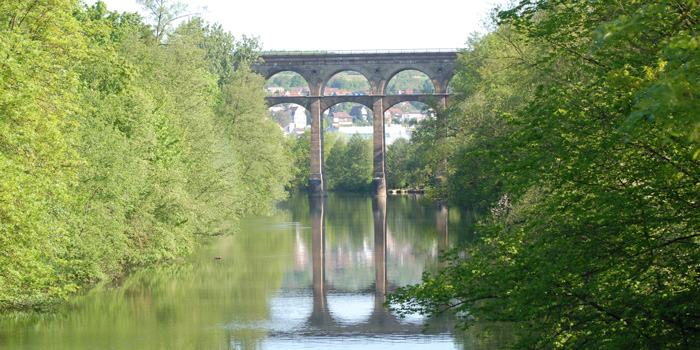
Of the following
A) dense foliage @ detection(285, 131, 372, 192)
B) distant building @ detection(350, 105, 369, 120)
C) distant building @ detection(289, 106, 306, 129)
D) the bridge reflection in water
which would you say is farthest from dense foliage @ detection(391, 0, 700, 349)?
distant building @ detection(350, 105, 369, 120)

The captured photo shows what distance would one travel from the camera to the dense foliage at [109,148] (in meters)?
13.4

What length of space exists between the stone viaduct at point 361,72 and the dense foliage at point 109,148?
59.3 feet

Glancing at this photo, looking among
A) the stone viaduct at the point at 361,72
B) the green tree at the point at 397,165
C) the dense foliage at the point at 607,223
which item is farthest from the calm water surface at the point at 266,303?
the green tree at the point at 397,165

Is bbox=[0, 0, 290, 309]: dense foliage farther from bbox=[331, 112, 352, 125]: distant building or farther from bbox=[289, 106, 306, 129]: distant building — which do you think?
bbox=[289, 106, 306, 129]: distant building

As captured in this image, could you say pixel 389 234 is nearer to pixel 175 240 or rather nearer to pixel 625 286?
pixel 175 240

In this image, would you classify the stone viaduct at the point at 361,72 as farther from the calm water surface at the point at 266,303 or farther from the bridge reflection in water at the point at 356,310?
the bridge reflection in water at the point at 356,310

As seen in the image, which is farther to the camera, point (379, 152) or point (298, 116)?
Answer: point (298, 116)

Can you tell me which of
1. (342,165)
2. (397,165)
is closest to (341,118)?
(342,165)

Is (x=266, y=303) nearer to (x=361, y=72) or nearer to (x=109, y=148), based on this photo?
(x=109, y=148)

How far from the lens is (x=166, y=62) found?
3070 cm

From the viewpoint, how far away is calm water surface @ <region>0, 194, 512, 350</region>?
56.8 ft

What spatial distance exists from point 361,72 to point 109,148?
4506cm

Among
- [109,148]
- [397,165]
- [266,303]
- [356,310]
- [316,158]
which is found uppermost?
[316,158]

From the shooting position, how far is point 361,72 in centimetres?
6488
